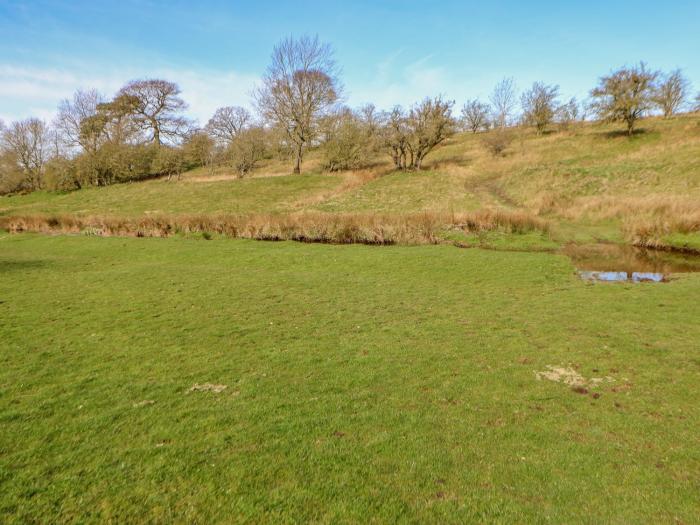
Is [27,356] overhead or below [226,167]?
below

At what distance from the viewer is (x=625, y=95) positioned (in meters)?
50.1

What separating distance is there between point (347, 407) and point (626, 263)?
17.8m

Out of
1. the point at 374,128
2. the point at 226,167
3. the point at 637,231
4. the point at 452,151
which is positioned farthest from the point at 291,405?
the point at 452,151

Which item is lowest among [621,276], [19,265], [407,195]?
[621,276]

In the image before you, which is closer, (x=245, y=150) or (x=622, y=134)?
(x=245, y=150)

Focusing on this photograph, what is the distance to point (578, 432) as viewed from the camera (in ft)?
16.5

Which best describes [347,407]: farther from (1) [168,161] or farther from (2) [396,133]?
(1) [168,161]

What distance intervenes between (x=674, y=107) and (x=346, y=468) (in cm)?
9051

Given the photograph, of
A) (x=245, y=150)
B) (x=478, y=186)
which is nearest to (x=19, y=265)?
(x=245, y=150)

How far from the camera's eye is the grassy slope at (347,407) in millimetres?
3811

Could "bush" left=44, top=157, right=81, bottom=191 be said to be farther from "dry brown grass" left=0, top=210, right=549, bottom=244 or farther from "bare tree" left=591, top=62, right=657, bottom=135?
"bare tree" left=591, top=62, right=657, bottom=135

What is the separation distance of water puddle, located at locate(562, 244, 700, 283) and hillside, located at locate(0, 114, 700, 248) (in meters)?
1.83

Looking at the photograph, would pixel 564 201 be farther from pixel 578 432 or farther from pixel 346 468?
pixel 346 468

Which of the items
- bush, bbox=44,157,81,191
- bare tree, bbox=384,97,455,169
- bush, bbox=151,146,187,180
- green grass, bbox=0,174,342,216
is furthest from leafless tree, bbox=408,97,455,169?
bush, bbox=44,157,81,191
